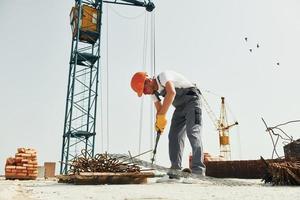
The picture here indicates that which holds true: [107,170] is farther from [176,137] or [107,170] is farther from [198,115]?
[198,115]

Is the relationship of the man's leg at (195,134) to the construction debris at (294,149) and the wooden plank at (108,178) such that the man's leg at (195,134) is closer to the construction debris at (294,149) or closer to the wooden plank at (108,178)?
the wooden plank at (108,178)

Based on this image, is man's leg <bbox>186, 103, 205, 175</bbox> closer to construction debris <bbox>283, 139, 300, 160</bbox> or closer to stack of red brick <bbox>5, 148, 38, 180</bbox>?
construction debris <bbox>283, 139, 300, 160</bbox>

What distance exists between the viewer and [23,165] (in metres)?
12.5

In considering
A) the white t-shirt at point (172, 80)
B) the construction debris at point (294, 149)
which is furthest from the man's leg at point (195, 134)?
the construction debris at point (294, 149)

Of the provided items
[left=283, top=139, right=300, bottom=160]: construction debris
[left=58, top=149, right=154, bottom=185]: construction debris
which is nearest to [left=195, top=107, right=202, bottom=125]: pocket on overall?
[left=58, top=149, right=154, bottom=185]: construction debris

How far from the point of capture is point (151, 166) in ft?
14.8

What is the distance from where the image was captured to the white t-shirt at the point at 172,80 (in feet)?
15.2

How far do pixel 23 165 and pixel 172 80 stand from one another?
9899 millimetres

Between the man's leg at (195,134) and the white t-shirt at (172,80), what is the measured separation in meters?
0.36

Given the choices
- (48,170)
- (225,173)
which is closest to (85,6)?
(48,170)

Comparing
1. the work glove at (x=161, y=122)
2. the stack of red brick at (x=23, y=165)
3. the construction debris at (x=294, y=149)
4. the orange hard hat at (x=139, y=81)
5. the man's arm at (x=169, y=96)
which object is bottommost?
the stack of red brick at (x=23, y=165)

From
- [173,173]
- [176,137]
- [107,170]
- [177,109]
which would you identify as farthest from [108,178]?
[177,109]

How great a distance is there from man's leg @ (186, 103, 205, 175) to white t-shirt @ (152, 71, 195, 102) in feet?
1.19

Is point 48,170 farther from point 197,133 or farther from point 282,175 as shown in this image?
point 282,175
